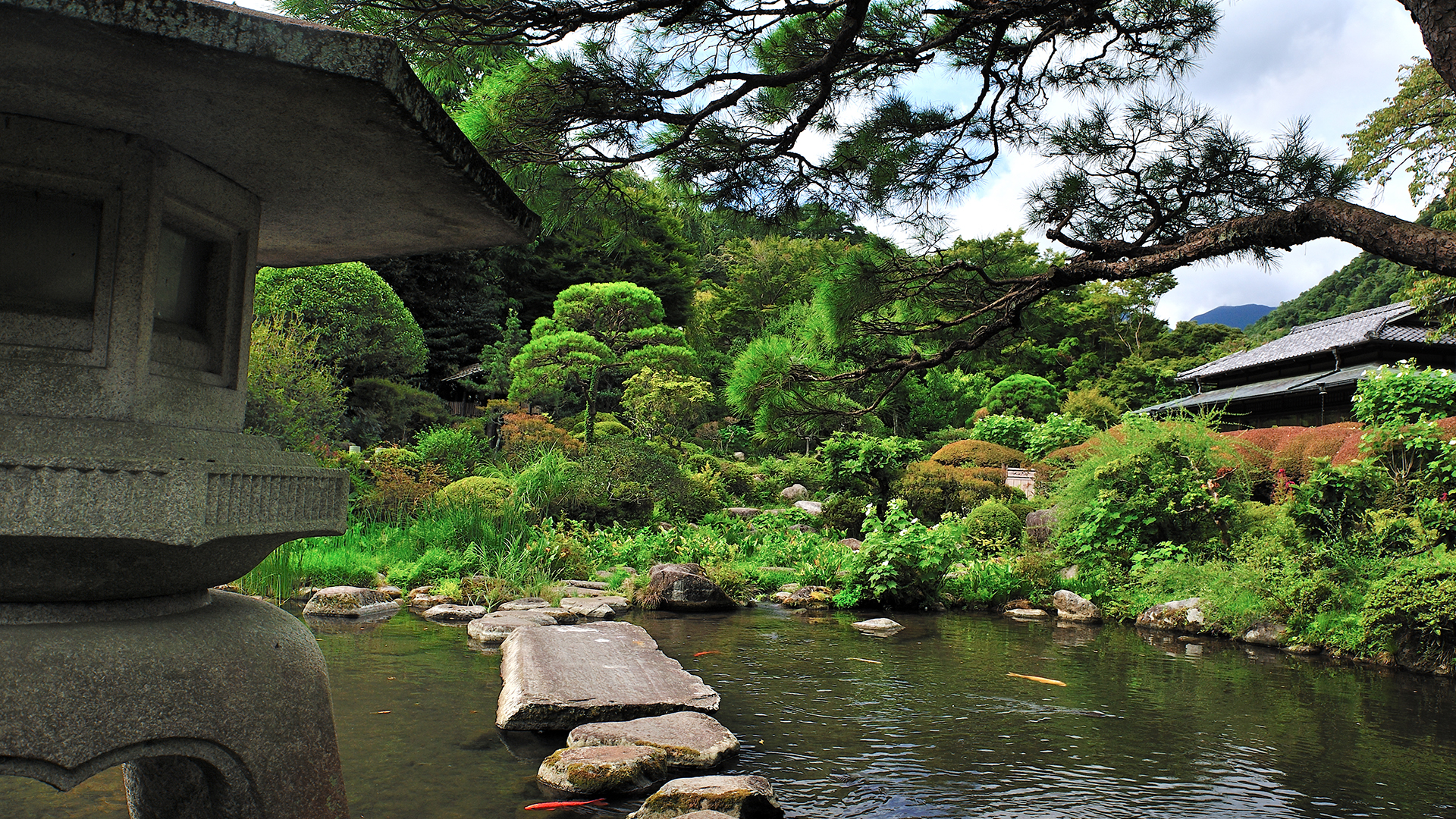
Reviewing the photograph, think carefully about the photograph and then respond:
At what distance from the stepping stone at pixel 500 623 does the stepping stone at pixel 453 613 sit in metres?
0.30

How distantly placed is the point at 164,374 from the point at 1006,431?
18.1 m

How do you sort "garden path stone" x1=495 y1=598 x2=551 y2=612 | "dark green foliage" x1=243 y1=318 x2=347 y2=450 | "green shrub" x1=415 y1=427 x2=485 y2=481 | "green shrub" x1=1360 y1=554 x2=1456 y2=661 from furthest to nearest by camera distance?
"green shrub" x1=415 y1=427 x2=485 y2=481, "dark green foliage" x1=243 y1=318 x2=347 y2=450, "garden path stone" x1=495 y1=598 x2=551 y2=612, "green shrub" x1=1360 y1=554 x2=1456 y2=661

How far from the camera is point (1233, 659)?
22.4 ft

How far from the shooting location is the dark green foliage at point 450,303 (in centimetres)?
2131

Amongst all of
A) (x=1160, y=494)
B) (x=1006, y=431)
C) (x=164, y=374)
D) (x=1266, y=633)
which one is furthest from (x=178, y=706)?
(x=1006, y=431)

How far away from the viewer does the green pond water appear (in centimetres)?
356

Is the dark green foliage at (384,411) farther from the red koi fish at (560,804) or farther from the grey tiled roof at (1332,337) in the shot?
the grey tiled roof at (1332,337)

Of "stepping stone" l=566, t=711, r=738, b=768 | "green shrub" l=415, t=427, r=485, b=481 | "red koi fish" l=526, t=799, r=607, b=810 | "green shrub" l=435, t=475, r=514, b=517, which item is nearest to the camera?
"red koi fish" l=526, t=799, r=607, b=810

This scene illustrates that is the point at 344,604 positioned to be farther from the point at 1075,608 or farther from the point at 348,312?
the point at 348,312

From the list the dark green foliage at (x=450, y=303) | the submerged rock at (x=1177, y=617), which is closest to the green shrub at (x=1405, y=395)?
the submerged rock at (x=1177, y=617)

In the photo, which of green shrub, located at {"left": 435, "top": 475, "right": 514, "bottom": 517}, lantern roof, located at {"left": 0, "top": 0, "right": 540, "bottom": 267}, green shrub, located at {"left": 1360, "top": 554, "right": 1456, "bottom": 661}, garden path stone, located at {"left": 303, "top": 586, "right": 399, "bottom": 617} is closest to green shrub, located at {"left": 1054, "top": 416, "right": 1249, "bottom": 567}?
green shrub, located at {"left": 1360, "top": 554, "right": 1456, "bottom": 661}

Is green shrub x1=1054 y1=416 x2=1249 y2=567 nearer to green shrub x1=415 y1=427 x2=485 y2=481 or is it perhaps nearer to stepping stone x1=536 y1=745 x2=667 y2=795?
stepping stone x1=536 y1=745 x2=667 y2=795

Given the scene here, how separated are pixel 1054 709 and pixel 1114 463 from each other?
4760mm

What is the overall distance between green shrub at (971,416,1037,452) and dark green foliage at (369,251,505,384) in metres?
12.0
